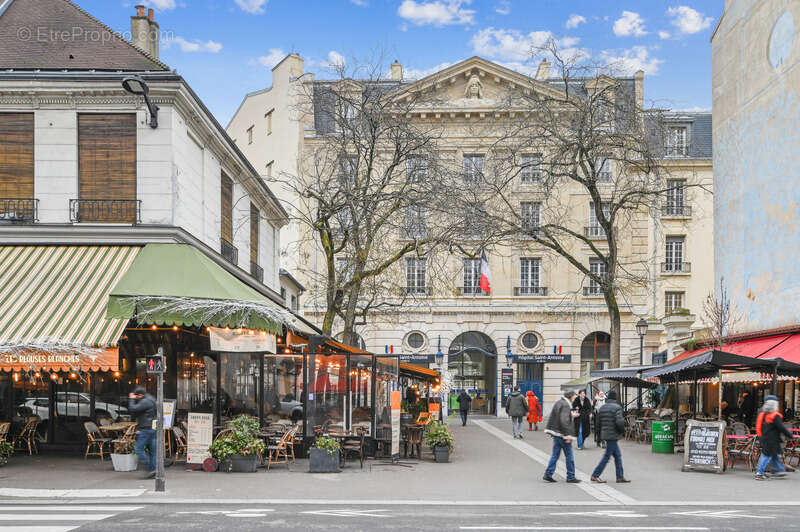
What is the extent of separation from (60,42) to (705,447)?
18.4 metres

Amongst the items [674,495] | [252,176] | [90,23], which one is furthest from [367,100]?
[674,495]

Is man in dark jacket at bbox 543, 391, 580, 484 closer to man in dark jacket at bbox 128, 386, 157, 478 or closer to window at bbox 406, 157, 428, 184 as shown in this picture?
man in dark jacket at bbox 128, 386, 157, 478

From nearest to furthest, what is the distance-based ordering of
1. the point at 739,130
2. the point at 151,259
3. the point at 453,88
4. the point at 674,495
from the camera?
the point at 674,495 → the point at 151,259 → the point at 739,130 → the point at 453,88

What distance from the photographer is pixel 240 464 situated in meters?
16.6

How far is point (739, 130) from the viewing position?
89.1 ft

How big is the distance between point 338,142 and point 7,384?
11.7 meters

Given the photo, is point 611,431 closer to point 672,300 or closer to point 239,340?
point 239,340

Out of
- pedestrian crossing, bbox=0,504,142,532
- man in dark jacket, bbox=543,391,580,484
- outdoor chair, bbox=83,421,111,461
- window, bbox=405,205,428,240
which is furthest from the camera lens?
window, bbox=405,205,428,240

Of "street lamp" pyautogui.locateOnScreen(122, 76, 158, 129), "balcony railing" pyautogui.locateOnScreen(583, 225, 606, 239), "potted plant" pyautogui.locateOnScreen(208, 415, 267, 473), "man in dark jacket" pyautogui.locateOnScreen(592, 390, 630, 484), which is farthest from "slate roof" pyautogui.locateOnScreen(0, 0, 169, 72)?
"balcony railing" pyautogui.locateOnScreen(583, 225, 606, 239)

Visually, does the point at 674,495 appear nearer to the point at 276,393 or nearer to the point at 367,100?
the point at 276,393

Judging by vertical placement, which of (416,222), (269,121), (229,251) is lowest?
(229,251)

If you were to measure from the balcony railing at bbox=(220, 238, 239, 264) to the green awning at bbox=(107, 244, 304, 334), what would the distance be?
16.1ft

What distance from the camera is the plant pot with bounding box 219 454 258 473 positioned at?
16.5 metres

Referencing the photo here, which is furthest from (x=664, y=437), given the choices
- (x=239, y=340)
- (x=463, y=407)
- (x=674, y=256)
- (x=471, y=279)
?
(x=674, y=256)
